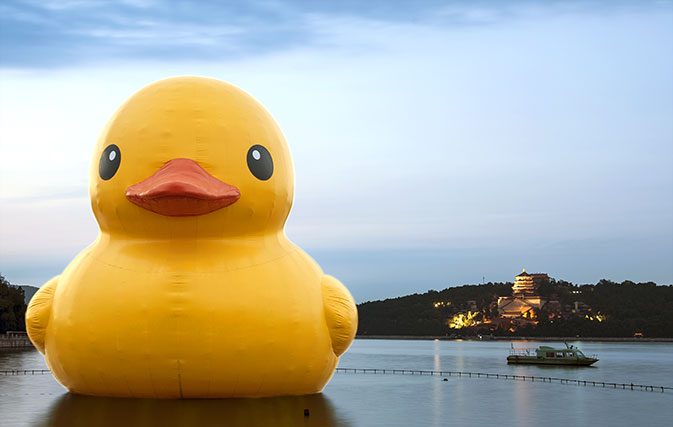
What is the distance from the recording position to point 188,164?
14516 millimetres

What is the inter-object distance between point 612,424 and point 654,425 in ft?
2.99

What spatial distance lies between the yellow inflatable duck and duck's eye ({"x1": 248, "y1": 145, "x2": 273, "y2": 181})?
0.02 metres

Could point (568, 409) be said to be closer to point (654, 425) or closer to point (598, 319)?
point (654, 425)

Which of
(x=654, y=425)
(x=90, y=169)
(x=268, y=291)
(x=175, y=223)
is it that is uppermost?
(x=90, y=169)

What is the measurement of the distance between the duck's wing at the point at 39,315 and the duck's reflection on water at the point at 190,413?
1.44 meters

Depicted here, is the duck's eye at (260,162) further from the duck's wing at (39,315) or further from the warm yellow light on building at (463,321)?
the warm yellow light on building at (463,321)

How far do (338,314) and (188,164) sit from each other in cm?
401

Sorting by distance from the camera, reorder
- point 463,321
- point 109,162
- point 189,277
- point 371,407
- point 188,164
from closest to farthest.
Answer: point 188,164, point 189,277, point 109,162, point 371,407, point 463,321

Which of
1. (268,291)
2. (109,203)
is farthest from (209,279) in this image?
(109,203)

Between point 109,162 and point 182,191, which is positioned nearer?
point 182,191

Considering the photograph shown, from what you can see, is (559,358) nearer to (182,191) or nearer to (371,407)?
(371,407)

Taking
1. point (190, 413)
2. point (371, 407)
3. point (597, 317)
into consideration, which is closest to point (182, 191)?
point (190, 413)

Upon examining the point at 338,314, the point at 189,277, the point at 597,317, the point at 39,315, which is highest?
the point at 597,317

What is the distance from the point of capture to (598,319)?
135000mm
